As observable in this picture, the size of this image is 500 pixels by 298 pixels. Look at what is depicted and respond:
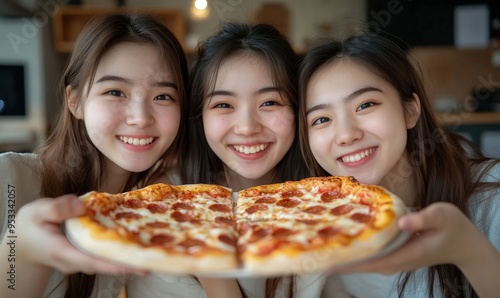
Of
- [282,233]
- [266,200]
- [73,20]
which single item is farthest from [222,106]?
[73,20]

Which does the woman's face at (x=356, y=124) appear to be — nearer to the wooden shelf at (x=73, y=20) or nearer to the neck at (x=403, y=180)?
the neck at (x=403, y=180)

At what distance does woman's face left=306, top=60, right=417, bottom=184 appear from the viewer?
4.29ft

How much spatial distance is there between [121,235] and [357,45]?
3.16 feet

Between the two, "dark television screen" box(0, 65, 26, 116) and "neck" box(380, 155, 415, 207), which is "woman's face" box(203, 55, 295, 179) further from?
"dark television screen" box(0, 65, 26, 116)

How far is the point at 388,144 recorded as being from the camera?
1.31 m

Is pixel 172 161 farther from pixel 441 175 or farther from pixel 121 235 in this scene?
pixel 441 175

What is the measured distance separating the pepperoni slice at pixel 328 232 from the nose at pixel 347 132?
1.36ft

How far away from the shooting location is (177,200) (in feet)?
3.93

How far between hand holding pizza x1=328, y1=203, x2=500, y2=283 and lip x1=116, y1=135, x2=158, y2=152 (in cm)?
76

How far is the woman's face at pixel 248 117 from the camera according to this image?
1.40 metres

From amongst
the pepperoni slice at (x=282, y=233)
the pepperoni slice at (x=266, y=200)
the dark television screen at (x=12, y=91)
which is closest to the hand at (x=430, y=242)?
the pepperoni slice at (x=282, y=233)

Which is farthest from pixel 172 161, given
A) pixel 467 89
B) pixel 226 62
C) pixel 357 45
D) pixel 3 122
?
pixel 467 89

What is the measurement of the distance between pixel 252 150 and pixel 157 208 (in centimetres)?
41

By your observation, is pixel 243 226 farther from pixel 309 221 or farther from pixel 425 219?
pixel 425 219
